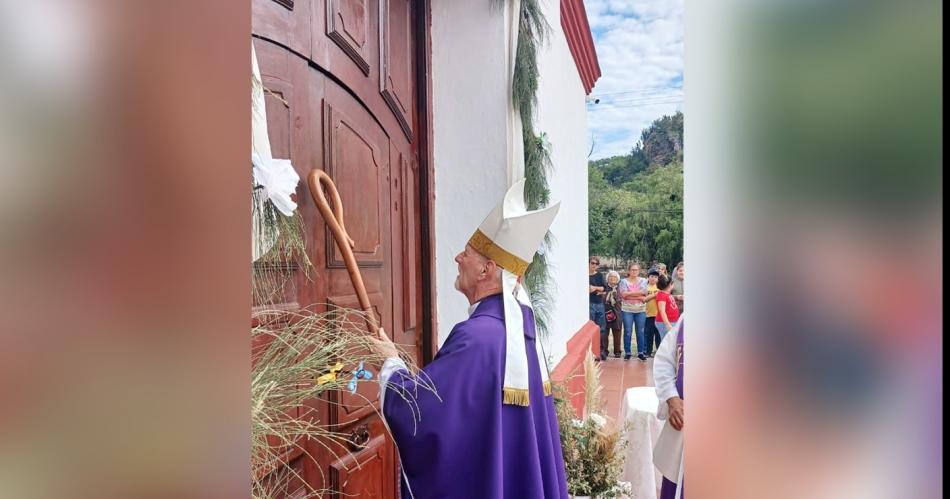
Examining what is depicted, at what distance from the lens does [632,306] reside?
823cm

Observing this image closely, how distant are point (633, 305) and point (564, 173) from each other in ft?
12.9

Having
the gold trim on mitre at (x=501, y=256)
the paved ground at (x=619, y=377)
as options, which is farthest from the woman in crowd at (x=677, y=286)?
the gold trim on mitre at (x=501, y=256)

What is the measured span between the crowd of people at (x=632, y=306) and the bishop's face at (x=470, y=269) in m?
5.88

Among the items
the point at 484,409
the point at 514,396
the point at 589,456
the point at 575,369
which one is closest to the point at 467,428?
the point at 484,409

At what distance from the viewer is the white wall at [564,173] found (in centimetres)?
388

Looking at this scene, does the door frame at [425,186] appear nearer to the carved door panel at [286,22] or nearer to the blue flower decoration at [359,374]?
the carved door panel at [286,22]

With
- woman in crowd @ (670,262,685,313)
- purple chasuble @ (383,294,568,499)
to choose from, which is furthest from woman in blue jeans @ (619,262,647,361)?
purple chasuble @ (383,294,568,499)

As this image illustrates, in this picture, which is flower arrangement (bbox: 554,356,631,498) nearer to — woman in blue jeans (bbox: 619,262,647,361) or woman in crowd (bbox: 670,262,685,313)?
woman in crowd (bbox: 670,262,685,313)

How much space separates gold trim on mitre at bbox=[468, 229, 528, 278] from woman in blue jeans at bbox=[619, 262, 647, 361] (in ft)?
20.4

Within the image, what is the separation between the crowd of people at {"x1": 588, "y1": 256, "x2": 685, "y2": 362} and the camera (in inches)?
318

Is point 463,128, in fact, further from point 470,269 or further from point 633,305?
point 633,305
